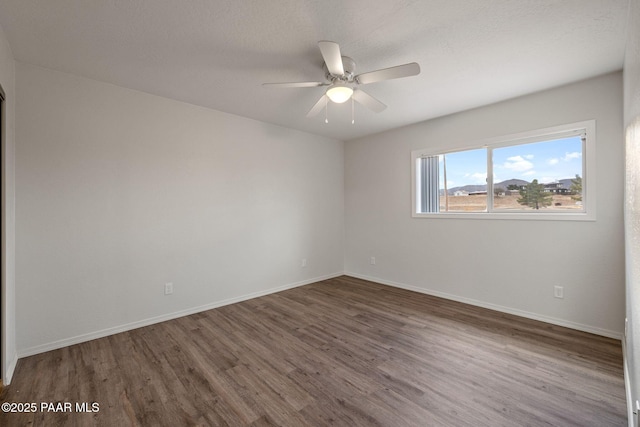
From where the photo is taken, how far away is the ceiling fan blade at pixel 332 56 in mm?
1666

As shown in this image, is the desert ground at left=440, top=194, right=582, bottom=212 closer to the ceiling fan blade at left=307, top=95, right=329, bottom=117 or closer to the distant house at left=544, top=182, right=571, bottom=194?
the distant house at left=544, top=182, right=571, bottom=194

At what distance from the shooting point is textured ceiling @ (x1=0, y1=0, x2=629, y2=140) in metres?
1.69

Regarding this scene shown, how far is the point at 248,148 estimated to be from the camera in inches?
148

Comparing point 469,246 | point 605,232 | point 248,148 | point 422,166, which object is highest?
point 248,148

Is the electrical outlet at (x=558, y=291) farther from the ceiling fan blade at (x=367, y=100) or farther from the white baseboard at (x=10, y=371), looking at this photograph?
the white baseboard at (x=10, y=371)

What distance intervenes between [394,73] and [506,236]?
2480 millimetres

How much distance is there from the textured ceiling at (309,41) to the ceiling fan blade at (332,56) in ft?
0.80

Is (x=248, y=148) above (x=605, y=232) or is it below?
above

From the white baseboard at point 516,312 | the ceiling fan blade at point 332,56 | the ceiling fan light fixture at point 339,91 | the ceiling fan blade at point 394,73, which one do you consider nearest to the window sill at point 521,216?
the white baseboard at point 516,312

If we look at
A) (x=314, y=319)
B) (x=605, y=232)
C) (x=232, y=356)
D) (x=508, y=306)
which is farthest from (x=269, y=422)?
(x=605, y=232)

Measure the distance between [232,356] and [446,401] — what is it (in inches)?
66.9

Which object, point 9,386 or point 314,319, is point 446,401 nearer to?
point 314,319

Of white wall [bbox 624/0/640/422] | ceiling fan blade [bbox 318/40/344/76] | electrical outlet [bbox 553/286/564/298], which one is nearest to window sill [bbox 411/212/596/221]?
electrical outlet [bbox 553/286/564/298]

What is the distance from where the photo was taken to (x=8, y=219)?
6.68ft
